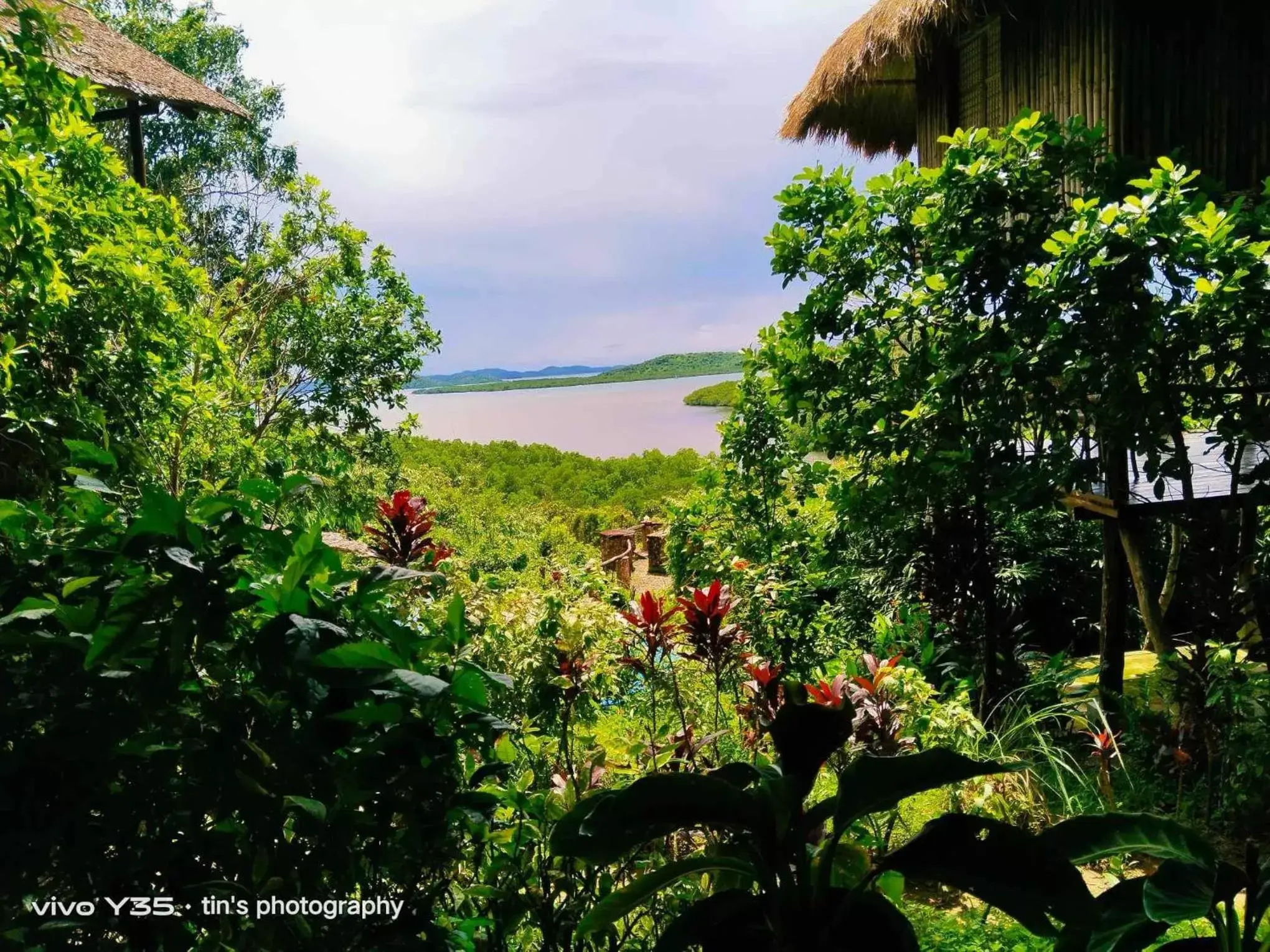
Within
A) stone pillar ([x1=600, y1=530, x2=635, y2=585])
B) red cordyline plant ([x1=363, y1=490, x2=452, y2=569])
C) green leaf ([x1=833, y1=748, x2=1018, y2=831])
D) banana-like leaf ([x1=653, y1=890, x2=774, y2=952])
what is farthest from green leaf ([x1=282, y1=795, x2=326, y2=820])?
stone pillar ([x1=600, y1=530, x2=635, y2=585])

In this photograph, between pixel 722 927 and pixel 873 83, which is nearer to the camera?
pixel 722 927

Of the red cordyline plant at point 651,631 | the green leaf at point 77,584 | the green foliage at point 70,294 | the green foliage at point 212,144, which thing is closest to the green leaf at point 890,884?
the red cordyline plant at point 651,631

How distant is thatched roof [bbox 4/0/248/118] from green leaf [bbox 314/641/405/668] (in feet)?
16.9

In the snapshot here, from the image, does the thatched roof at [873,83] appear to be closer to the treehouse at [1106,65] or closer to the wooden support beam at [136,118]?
the treehouse at [1106,65]

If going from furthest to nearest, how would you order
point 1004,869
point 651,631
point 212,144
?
1. point 212,144
2. point 651,631
3. point 1004,869

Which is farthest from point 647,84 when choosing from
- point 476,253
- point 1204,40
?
point 476,253

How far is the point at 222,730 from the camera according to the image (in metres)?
0.95

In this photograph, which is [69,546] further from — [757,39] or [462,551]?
[462,551]

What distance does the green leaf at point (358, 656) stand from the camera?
33.4 inches

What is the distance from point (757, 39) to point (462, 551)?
4.88m

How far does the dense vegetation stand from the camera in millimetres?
950

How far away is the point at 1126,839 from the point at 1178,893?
0.09 metres

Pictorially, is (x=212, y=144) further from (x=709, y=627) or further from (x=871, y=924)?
(x=871, y=924)

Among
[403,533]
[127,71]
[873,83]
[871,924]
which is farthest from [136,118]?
[871,924]
